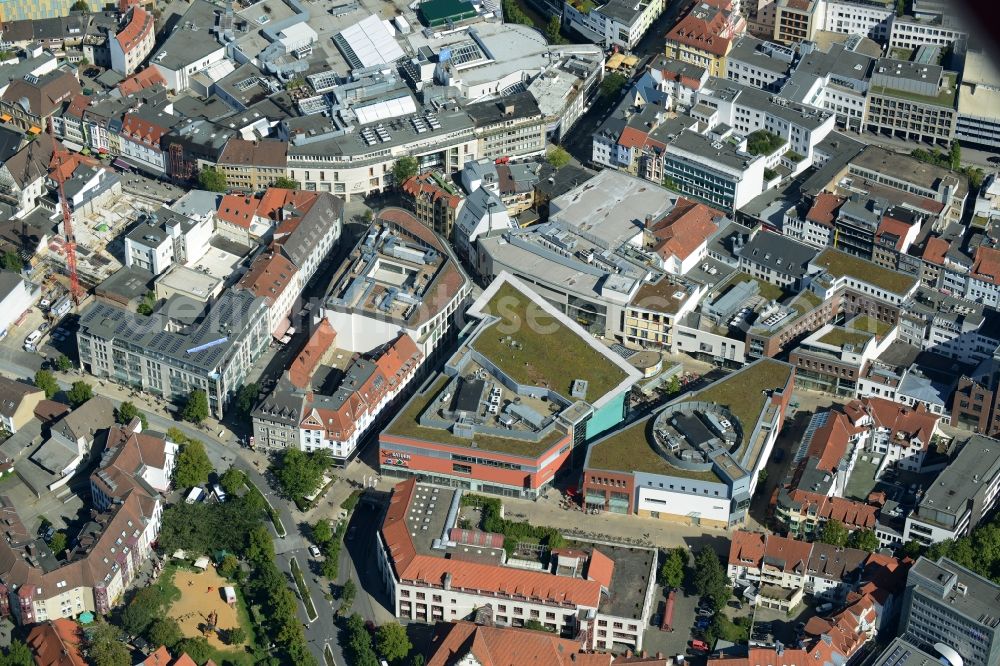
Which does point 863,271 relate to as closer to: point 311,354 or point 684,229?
point 684,229

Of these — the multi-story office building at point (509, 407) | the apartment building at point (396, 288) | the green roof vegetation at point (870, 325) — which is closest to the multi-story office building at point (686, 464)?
the multi-story office building at point (509, 407)

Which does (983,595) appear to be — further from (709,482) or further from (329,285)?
(329,285)

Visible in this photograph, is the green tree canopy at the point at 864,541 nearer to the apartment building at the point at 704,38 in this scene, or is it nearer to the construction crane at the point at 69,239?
the apartment building at the point at 704,38

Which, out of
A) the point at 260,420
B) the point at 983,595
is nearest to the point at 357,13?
the point at 260,420

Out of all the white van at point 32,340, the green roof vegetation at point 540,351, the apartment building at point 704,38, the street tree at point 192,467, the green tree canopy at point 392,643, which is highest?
the apartment building at point 704,38

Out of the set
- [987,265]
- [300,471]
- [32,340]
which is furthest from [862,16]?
[32,340]

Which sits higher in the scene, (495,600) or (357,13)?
(357,13)
